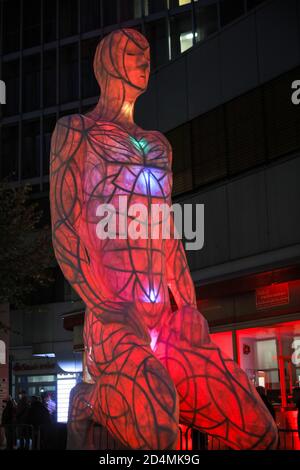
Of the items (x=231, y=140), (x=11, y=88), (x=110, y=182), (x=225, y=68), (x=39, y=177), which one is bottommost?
(x=110, y=182)

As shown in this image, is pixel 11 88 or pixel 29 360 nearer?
pixel 29 360

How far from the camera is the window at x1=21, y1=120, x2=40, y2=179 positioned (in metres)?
33.8

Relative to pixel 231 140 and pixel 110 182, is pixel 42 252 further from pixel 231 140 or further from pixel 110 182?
pixel 110 182

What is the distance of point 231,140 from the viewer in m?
15.7

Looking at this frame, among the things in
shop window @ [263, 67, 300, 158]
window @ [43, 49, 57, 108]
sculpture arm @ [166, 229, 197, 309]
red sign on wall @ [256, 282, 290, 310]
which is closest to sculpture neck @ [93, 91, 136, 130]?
sculpture arm @ [166, 229, 197, 309]

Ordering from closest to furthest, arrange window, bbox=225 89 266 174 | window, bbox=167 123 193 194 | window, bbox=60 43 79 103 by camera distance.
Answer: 1. window, bbox=225 89 266 174
2. window, bbox=167 123 193 194
3. window, bbox=60 43 79 103

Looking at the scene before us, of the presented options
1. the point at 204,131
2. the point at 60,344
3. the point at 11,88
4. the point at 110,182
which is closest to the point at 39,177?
the point at 11,88

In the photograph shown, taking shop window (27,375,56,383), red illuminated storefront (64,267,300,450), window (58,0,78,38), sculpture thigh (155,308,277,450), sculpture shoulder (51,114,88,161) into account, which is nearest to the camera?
sculpture thigh (155,308,277,450)

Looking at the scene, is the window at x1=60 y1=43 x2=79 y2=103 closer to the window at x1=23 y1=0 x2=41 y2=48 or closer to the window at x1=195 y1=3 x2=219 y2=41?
the window at x1=23 y1=0 x2=41 y2=48

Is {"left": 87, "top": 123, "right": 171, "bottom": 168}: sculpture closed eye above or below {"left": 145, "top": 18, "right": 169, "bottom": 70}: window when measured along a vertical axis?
below

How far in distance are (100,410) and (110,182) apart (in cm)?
233

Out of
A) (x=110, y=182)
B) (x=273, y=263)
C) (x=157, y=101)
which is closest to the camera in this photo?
(x=110, y=182)

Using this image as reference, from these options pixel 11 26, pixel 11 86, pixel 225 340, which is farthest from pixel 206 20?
pixel 225 340

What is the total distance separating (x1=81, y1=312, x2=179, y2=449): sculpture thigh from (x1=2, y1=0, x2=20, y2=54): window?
101ft
